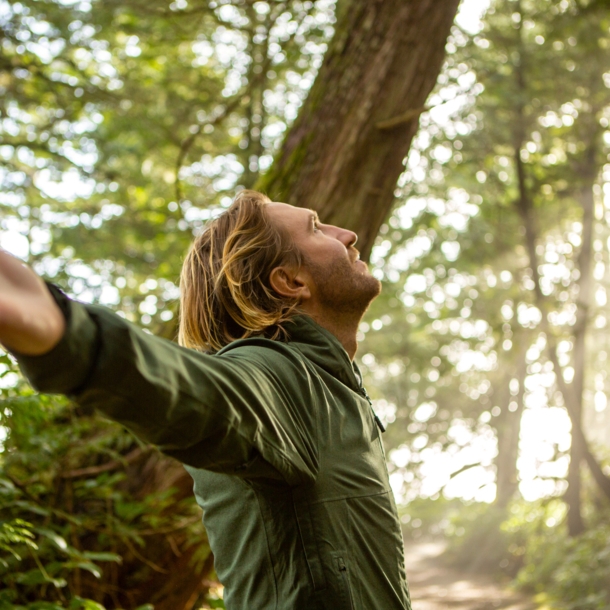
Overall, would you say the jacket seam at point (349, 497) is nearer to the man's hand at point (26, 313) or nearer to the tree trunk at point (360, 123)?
the man's hand at point (26, 313)

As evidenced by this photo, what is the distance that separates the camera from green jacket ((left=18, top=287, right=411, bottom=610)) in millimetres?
1012

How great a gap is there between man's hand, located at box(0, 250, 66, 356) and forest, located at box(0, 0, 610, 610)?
159cm

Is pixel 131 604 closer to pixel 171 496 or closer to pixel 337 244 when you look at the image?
pixel 171 496

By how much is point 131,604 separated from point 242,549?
7.72 ft

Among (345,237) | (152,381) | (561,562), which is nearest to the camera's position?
(152,381)

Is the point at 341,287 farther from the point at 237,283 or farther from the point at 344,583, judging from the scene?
the point at 344,583

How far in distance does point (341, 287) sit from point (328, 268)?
0.25ft

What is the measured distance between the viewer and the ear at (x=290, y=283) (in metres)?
2.01

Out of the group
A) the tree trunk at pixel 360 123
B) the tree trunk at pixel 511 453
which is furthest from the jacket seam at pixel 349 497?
the tree trunk at pixel 511 453

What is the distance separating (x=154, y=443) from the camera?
113 centimetres

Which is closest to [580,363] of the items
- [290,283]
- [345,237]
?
[345,237]

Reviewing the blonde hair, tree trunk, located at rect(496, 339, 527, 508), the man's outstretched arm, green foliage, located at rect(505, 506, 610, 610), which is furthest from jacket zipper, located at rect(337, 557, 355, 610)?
tree trunk, located at rect(496, 339, 527, 508)

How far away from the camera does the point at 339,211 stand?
3.88 m

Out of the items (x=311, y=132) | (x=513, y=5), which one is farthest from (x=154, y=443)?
(x=513, y=5)
